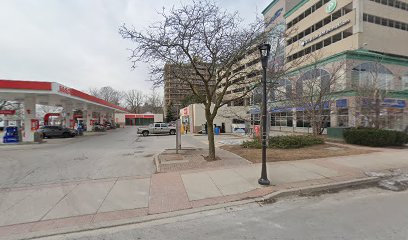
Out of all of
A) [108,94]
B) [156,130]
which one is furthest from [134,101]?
[156,130]

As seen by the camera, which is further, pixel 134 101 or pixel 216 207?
pixel 134 101

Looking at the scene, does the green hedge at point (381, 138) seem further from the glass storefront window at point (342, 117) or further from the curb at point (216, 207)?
the glass storefront window at point (342, 117)

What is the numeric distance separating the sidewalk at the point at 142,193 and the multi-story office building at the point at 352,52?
42.8ft

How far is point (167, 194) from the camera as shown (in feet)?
20.8

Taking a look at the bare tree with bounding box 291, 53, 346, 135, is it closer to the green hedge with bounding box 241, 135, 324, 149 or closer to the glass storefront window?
the glass storefront window

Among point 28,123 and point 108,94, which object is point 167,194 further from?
point 108,94

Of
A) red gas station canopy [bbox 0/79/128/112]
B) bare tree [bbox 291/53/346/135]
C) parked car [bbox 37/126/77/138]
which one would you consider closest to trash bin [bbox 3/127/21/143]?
red gas station canopy [bbox 0/79/128/112]

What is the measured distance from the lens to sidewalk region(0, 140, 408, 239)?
4.98m

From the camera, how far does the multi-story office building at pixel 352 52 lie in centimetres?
2239

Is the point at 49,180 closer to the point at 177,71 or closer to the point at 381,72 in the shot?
the point at 177,71

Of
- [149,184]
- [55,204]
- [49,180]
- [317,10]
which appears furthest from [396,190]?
[317,10]

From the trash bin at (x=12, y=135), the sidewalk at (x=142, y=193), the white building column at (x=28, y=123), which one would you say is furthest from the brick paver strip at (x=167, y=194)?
the trash bin at (x=12, y=135)

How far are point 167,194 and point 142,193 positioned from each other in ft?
2.43

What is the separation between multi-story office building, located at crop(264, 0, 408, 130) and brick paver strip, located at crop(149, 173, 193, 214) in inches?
654
